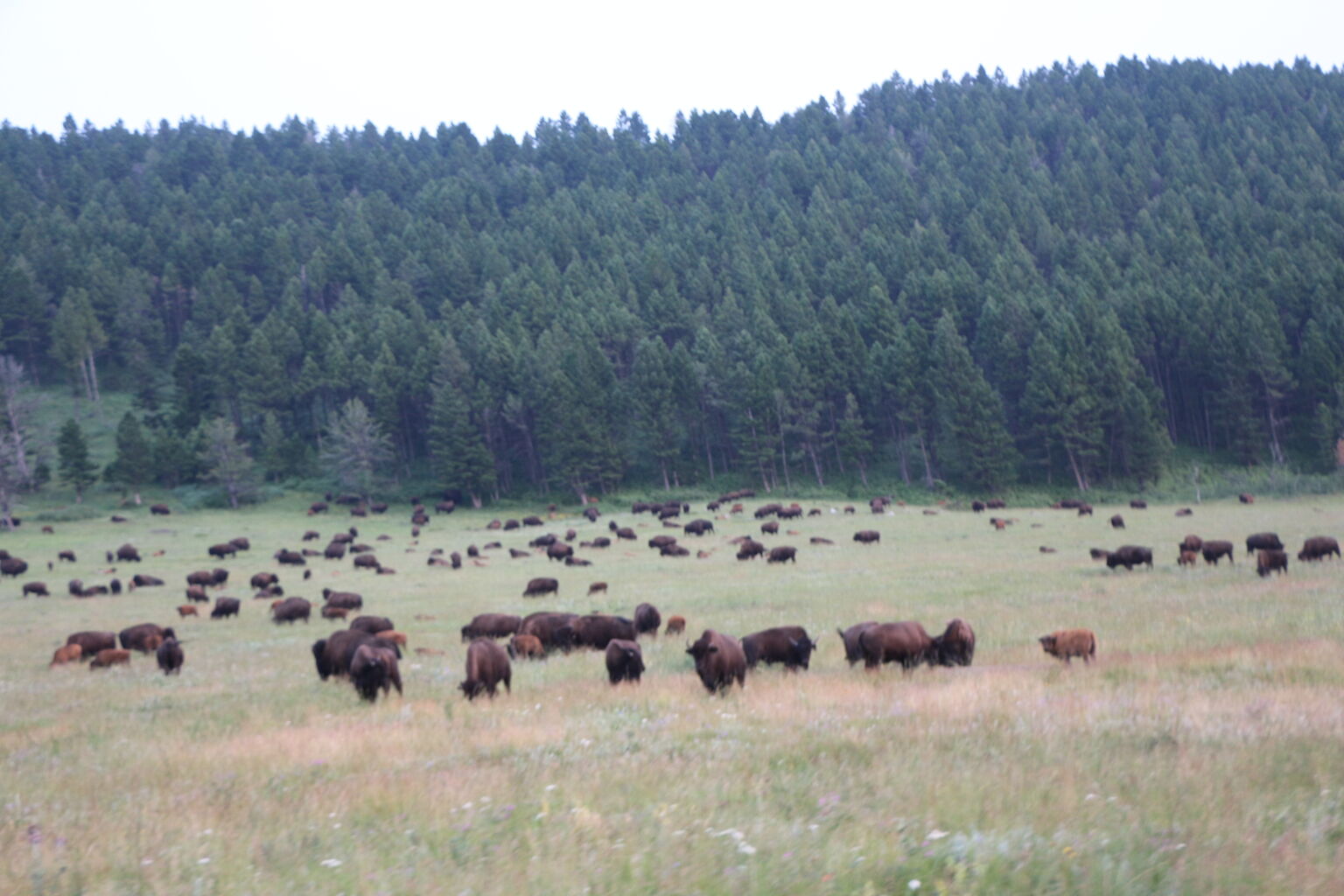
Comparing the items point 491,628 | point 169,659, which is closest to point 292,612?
point 169,659

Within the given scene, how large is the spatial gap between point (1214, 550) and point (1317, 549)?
2.62 m

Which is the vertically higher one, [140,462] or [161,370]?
[161,370]

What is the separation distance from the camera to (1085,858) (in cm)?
603

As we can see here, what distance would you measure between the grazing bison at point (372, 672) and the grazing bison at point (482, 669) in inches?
47.6

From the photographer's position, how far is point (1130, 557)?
29172mm

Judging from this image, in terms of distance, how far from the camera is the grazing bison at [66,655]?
21.1 meters

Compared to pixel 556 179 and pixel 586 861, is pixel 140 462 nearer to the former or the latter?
pixel 586 861

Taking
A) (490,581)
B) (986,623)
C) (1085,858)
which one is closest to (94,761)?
(1085,858)

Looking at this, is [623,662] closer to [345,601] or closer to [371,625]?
[371,625]

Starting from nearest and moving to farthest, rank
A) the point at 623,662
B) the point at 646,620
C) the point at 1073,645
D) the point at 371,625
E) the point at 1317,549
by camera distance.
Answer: the point at 623,662 → the point at 1073,645 → the point at 646,620 → the point at 371,625 → the point at 1317,549

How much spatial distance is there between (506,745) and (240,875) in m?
4.11

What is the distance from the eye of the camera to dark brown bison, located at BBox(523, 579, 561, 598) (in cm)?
2992

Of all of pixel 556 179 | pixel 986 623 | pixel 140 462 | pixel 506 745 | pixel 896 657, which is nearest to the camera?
pixel 506 745

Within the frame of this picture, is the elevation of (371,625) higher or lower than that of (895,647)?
higher
